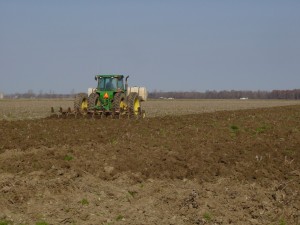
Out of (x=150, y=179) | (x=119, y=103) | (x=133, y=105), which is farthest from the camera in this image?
(x=133, y=105)

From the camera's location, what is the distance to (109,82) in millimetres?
23141

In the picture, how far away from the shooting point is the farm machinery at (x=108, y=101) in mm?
21234

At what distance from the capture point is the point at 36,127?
1559 cm

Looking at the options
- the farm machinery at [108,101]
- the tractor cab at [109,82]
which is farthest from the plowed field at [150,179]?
the tractor cab at [109,82]

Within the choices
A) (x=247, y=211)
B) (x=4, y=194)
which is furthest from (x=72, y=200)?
(x=247, y=211)

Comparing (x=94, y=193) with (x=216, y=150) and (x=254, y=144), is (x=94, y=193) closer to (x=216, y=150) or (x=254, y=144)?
(x=216, y=150)

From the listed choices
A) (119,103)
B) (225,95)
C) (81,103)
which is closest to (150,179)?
(119,103)

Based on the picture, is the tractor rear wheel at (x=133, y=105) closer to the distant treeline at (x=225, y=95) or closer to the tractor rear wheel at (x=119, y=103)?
the tractor rear wheel at (x=119, y=103)

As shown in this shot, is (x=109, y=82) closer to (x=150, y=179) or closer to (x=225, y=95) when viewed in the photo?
(x=150, y=179)

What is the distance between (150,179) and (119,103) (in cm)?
1280

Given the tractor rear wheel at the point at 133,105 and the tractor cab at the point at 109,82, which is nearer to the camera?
the tractor rear wheel at the point at 133,105

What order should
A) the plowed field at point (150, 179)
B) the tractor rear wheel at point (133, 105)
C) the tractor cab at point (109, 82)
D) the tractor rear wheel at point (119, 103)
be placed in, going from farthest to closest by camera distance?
the tractor cab at point (109, 82), the tractor rear wheel at point (133, 105), the tractor rear wheel at point (119, 103), the plowed field at point (150, 179)

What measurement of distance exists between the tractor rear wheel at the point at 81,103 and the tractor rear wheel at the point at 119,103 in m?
1.52

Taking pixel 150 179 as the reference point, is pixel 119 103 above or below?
above
